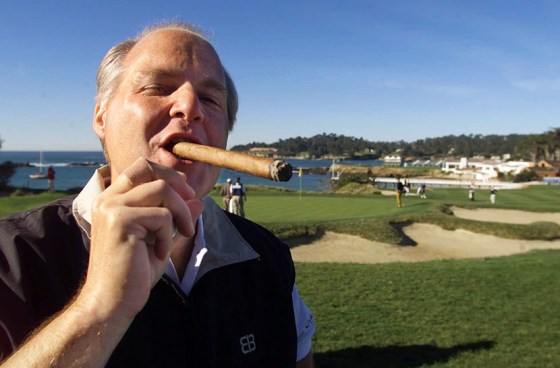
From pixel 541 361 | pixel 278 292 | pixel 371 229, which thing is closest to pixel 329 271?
pixel 541 361

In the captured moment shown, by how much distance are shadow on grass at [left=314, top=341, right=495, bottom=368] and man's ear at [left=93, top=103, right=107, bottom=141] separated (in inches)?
179

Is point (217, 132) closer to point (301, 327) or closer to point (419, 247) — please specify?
point (301, 327)

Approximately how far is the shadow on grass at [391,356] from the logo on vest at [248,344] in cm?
393

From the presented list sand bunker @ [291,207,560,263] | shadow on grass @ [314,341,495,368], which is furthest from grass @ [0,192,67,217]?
shadow on grass @ [314,341,495,368]

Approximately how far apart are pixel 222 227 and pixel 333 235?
1282 cm

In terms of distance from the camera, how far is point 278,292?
7.25ft

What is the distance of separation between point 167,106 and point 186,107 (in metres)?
0.08

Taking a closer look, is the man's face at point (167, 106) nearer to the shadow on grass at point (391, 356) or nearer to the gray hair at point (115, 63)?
the gray hair at point (115, 63)

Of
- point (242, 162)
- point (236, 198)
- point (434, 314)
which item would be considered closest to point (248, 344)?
point (242, 162)

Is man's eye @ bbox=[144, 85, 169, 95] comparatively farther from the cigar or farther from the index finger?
the index finger

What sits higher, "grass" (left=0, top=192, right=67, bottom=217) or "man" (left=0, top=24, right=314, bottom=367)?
"man" (left=0, top=24, right=314, bottom=367)

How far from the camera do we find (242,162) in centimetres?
133

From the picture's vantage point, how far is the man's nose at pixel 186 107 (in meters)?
1.59

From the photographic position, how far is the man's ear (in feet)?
6.35
